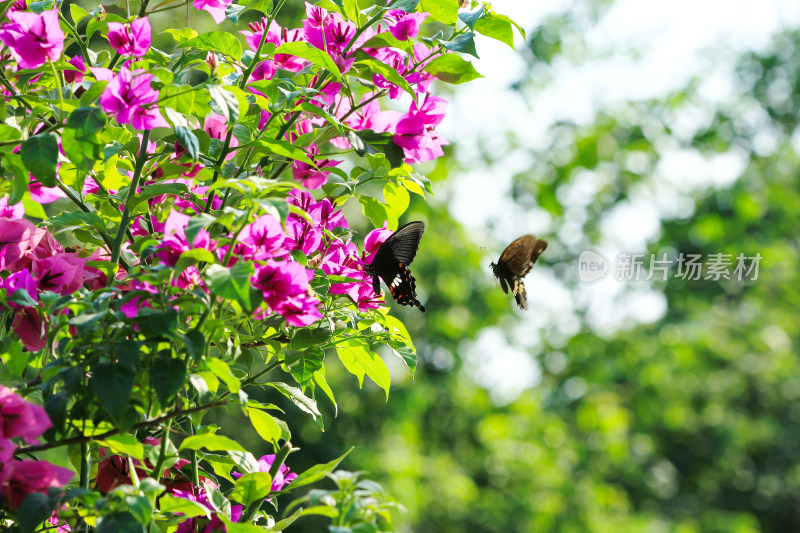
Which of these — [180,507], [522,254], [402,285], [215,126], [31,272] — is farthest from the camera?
[522,254]

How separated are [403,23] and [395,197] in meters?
0.19

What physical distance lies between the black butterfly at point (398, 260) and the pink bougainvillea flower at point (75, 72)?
36cm

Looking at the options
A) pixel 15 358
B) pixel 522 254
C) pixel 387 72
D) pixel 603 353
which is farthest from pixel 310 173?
pixel 603 353

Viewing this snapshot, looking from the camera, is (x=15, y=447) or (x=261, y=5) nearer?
(x=15, y=447)

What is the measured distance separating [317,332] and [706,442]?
7.54 m

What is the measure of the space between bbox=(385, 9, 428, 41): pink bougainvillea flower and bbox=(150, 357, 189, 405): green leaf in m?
0.40

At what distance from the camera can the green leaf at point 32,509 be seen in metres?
0.55

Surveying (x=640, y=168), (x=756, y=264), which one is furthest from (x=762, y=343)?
(x=640, y=168)

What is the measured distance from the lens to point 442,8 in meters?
0.75

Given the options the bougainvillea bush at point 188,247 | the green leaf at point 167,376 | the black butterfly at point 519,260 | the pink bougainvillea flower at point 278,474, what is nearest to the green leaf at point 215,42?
the bougainvillea bush at point 188,247

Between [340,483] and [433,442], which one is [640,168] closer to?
[433,442]

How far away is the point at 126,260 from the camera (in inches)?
30.6

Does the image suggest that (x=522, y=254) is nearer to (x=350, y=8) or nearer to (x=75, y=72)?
(x=350, y=8)

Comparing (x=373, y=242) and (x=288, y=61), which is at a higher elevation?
(x=288, y=61)
